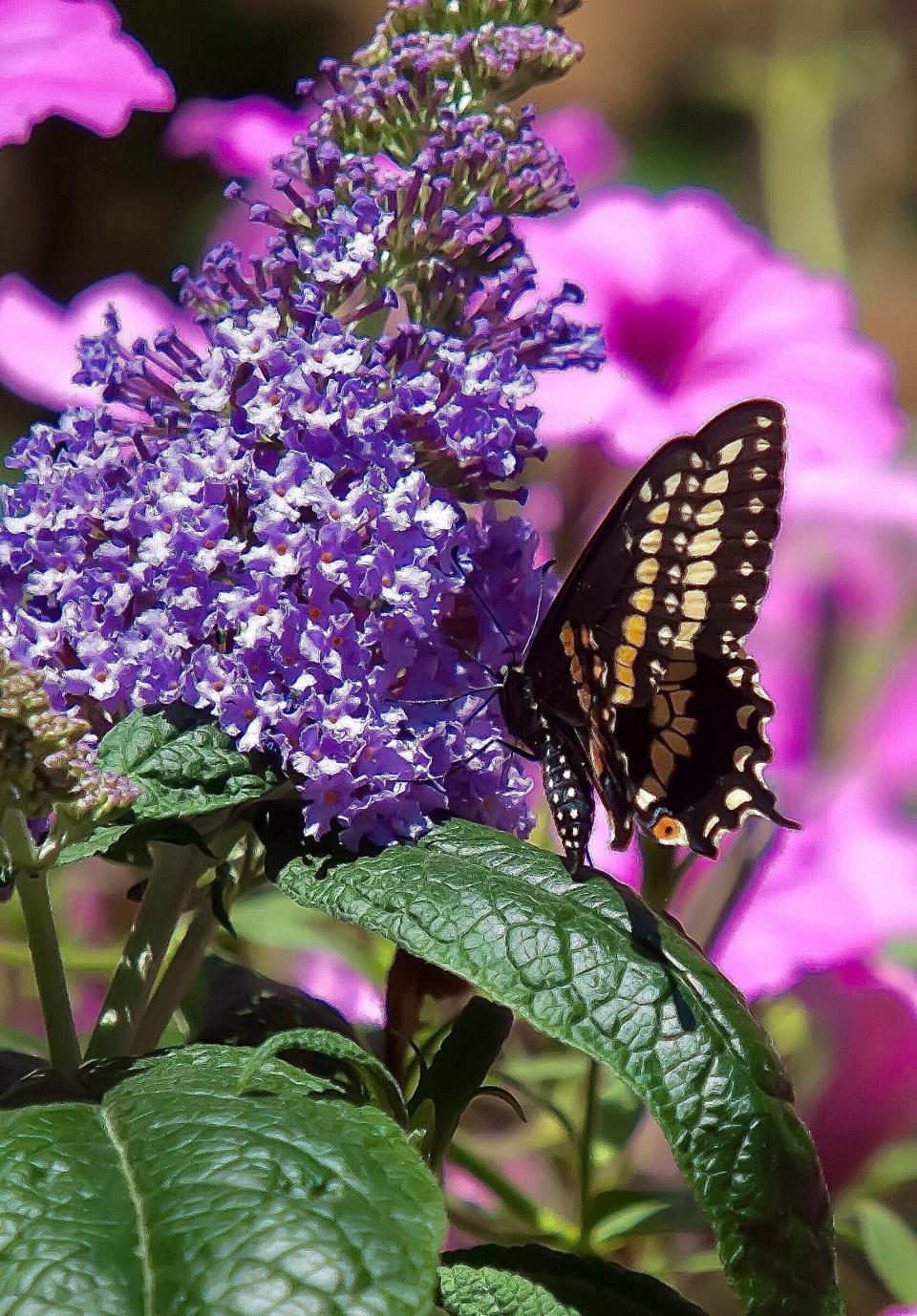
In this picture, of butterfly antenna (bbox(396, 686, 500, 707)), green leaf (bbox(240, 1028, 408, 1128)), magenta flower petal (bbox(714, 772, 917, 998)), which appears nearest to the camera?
green leaf (bbox(240, 1028, 408, 1128))

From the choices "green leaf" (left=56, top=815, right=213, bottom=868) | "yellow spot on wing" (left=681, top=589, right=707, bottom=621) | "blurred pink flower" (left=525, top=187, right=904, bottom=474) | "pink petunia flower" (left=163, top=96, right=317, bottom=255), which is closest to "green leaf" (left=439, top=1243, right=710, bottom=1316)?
"green leaf" (left=56, top=815, right=213, bottom=868)

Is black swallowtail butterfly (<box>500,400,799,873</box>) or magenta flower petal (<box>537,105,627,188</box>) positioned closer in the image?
black swallowtail butterfly (<box>500,400,799,873</box>)

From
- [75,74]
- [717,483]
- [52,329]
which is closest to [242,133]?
[52,329]

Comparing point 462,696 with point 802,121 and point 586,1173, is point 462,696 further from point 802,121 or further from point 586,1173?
point 802,121

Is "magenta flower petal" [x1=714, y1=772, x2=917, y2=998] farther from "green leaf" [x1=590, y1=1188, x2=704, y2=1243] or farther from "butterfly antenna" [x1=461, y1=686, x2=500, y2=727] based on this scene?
"butterfly antenna" [x1=461, y1=686, x2=500, y2=727]

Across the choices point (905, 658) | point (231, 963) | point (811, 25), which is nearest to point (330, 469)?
point (231, 963)

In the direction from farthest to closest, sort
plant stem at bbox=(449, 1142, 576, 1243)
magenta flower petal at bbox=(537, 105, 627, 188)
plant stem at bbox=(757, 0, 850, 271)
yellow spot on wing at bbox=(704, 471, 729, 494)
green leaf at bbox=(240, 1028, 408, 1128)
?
plant stem at bbox=(757, 0, 850, 271) → magenta flower petal at bbox=(537, 105, 627, 188) → plant stem at bbox=(449, 1142, 576, 1243) → yellow spot on wing at bbox=(704, 471, 729, 494) → green leaf at bbox=(240, 1028, 408, 1128)

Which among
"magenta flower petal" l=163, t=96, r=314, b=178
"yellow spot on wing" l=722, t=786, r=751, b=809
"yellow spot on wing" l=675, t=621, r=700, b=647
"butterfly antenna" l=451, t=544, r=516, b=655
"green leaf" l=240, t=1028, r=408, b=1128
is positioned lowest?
"green leaf" l=240, t=1028, r=408, b=1128
